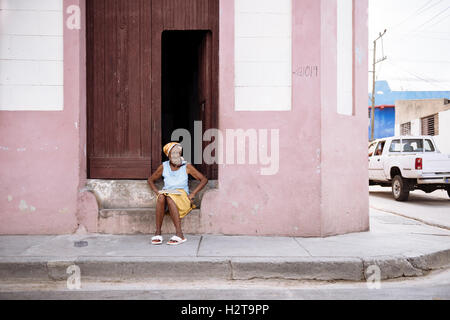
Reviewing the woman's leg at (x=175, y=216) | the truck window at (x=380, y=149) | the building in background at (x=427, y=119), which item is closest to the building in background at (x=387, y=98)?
the building in background at (x=427, y=119)

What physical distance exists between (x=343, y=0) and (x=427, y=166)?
6623 millimetres

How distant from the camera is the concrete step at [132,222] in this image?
18.1ft

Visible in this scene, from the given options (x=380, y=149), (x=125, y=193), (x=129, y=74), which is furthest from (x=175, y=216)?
(x=380, y=149)

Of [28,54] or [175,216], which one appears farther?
[28,54]

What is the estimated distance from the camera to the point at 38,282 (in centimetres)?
401

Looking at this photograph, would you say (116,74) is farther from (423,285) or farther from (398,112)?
(398,112)

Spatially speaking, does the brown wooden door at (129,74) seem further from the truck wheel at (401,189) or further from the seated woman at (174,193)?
the truck wheel at (401,189)

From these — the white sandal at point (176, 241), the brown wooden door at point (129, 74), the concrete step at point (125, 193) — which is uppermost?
the brown wooden door at point (129, 74)

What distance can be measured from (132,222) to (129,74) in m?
2.35

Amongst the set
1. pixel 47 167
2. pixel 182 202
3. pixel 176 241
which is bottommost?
pixel 176 241

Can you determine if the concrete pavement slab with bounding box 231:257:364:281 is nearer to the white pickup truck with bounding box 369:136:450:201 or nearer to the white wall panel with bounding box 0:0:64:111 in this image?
the white wall panel with bounding box 0:0:64:111

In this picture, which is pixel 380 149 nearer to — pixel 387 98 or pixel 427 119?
pixel 427 119

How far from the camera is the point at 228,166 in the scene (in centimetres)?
552

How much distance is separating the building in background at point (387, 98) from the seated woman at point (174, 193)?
1313 inches
